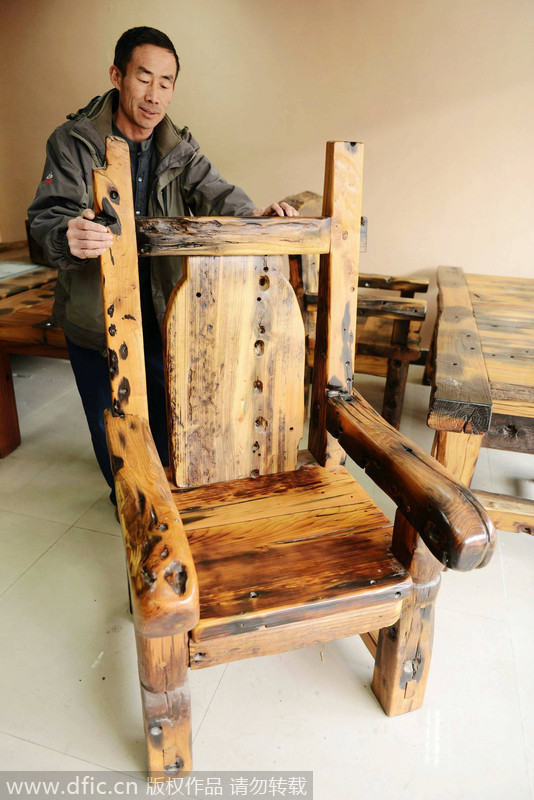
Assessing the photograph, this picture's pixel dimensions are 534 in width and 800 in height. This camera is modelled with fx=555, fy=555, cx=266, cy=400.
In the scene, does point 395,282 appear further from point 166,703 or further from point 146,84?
point 166,703

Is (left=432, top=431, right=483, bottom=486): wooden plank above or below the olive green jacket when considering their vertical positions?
below

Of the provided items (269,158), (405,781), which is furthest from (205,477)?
(269,158)

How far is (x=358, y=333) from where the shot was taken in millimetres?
2518

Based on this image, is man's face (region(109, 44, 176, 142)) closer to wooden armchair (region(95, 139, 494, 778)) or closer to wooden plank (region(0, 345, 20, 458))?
wooden armchair (region(95, 139, 494, 778))

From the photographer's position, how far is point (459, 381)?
1.41 m

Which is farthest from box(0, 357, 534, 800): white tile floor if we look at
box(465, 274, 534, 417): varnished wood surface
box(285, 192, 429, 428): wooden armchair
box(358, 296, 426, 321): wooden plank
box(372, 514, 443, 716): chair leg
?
box(358, 296, 426, 321): wooden plank

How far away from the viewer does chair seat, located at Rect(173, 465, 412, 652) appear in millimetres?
981

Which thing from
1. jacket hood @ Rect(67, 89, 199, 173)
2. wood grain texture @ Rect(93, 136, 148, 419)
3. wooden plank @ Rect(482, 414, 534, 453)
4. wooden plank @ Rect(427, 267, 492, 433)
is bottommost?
wooden plank @ Rect(482, 414, 534, 453)

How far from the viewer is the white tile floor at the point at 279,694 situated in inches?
47.4

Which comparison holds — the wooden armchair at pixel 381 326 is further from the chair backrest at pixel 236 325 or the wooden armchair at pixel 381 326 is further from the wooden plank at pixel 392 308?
the chair backrest at pixel 236 325

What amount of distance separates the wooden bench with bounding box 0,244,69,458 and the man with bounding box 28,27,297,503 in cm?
44

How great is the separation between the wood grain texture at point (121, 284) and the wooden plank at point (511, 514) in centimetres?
108

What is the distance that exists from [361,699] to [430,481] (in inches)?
27.9

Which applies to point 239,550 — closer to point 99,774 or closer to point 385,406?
point 99,774
